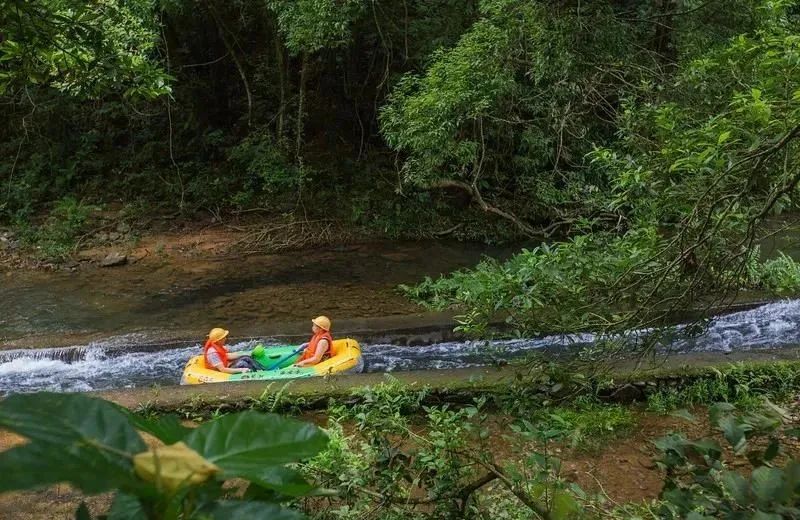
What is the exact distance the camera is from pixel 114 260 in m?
11.1

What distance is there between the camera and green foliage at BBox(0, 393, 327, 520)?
55 centimetres

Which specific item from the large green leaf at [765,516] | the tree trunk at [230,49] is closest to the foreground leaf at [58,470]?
the large green leaf at [765,516]

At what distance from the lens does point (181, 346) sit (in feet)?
24.6

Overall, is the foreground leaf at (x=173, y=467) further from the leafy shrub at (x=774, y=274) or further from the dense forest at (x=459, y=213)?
the leafy shrub at (x=774, y=274)

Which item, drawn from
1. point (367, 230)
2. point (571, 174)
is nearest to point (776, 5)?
point (571, 174)

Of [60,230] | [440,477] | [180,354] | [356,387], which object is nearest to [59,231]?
[60,230]

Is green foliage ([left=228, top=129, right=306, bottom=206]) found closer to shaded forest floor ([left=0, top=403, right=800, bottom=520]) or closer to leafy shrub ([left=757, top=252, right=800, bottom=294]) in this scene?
leafy shrub ([left=757, top=252, right=800, bottom=294])

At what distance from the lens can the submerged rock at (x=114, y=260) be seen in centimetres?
1107

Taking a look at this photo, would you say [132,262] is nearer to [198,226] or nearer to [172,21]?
[198,226]

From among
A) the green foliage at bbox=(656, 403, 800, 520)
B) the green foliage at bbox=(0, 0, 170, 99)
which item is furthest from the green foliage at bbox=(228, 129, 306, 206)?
the green foliage at bbox=(656, 403, 800, 520)

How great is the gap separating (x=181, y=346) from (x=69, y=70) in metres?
4.86

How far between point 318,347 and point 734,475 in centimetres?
576

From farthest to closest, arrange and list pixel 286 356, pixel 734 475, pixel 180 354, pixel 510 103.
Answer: pixel 510 103
pixel 180 354
pixel 286 356
pixel 734 475

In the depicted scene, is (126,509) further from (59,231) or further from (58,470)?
(59,231)
